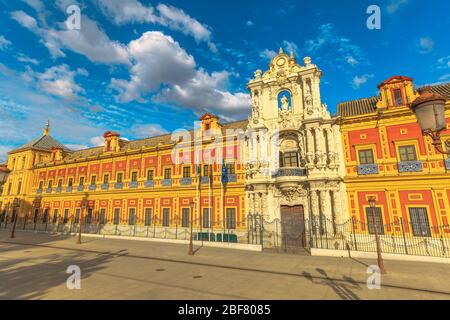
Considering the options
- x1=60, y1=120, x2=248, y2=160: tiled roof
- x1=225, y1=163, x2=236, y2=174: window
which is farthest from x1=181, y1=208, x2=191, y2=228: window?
x1=60, y1=120, x2=248, y2=160: tiled roof

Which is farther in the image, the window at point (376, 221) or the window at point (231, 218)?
the window at point (231, 218)

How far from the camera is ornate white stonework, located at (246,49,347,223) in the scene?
60.2 ft

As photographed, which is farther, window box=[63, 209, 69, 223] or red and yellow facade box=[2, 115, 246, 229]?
window box=[63, 209, 69, 223]

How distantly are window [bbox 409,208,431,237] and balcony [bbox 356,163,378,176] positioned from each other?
11.2 ft

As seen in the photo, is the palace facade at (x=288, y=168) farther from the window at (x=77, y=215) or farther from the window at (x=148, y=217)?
the window at (x=77, y=215)

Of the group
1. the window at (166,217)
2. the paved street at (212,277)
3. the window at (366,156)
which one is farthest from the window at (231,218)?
the window at (366,156)

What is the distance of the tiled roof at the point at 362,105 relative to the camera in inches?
756

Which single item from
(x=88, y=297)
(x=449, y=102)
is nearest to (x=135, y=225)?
(x=88, y=297)

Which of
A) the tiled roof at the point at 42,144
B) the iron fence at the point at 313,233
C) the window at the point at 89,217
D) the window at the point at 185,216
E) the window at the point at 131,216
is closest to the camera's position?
the iron fence at the point at 313,233

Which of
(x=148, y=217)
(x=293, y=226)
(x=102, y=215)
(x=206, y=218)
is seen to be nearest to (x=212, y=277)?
(x=293, y=226)

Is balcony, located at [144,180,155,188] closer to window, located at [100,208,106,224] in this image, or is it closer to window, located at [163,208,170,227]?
window, located at [163,208,170,227]

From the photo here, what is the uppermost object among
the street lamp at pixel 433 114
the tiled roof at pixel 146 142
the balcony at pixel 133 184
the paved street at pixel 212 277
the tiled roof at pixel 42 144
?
the tiled roof at pixel 42 144

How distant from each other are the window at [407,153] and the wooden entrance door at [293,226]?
8.11 metres

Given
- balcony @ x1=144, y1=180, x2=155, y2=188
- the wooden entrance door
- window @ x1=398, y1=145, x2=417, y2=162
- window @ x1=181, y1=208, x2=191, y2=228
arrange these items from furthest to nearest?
balcony @ x1=144, y1=180, x2=155, y2=188 → window @ x1=181, y1=208, x2=191, y2=228 → the wooden entrance door → window @ x1=398, y1=145, x2=417, y2=162
